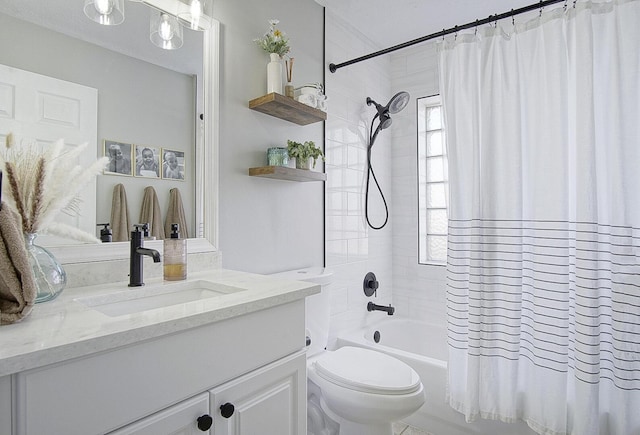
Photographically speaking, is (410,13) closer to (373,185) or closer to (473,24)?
(473,24)

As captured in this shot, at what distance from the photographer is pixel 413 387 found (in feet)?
4.63

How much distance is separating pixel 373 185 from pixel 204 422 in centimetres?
206

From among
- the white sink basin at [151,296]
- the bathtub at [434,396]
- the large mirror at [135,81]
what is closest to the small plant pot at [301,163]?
the large mirror at [135,81]

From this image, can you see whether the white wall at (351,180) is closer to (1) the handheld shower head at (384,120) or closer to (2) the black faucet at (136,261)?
(1) the handheld shower head at (384,120)

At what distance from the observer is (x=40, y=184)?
0.88 metres

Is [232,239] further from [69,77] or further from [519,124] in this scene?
[519,124]

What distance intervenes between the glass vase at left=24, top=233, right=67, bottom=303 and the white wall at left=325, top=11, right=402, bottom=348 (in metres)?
1.45

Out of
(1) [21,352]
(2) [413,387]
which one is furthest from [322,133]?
(1) [21,352]

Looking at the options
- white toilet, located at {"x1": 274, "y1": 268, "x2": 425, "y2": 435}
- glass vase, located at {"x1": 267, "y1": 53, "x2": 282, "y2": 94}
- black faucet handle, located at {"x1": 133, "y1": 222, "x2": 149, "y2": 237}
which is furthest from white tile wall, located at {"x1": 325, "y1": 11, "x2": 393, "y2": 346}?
black faucet handle, located at {"x1": 133, "y1": 222, "x2": 149, "y2": 237}

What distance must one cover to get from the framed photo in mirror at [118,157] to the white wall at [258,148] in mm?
389

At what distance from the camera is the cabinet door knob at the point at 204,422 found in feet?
2.72

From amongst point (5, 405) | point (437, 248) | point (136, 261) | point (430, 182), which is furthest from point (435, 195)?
point (5, 405)

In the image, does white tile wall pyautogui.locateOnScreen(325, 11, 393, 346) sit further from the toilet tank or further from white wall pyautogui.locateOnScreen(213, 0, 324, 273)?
the toilet tank

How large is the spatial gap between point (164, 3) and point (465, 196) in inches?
61.0
